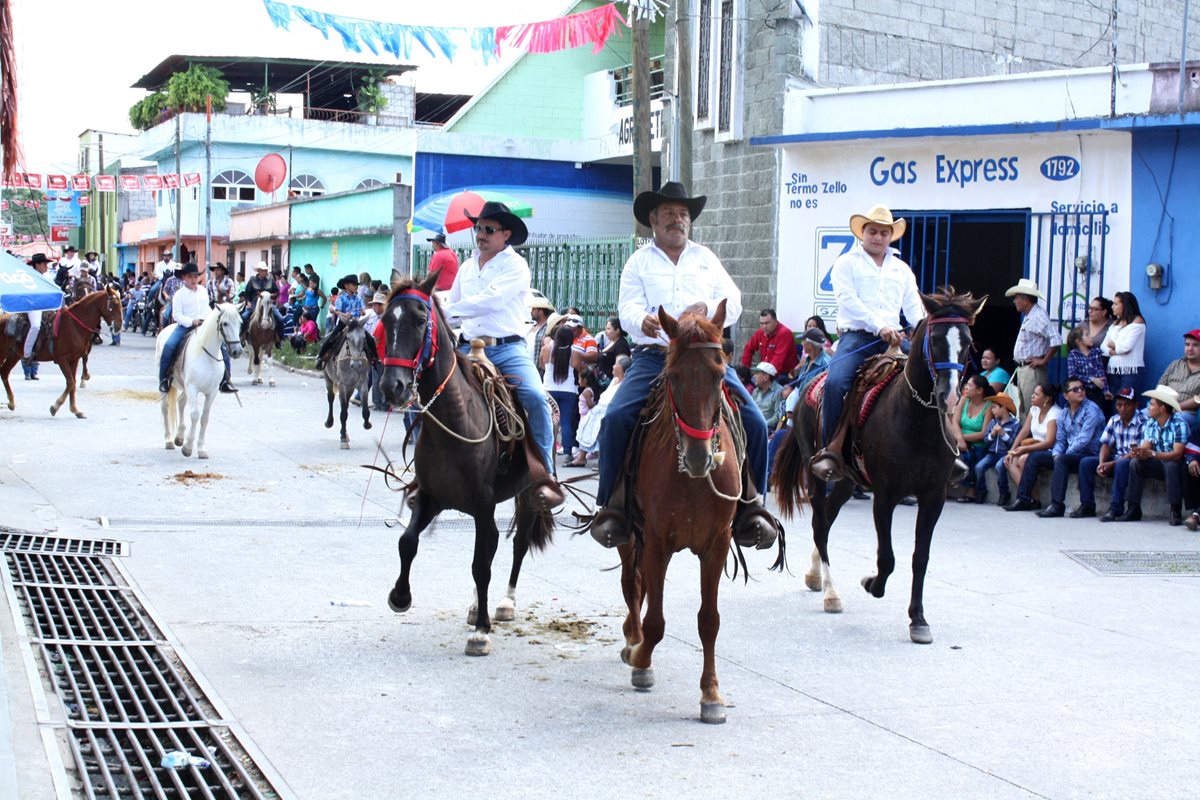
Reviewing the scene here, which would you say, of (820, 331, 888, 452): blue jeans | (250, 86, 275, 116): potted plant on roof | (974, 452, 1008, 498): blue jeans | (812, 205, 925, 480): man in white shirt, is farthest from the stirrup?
(250, 86, 275, 116): potted plant on roof

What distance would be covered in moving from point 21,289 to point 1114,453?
34.4 feet

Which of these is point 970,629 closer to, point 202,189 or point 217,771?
point 217,771

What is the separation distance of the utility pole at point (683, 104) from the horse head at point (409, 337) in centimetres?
1098

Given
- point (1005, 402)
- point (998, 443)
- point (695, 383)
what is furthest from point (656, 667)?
point (1005, 402)

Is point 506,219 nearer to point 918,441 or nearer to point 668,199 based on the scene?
point 668,199

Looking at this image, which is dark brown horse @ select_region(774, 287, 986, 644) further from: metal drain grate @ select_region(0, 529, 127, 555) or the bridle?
metal drain grate @ select_region(0, 529, 127, 555)

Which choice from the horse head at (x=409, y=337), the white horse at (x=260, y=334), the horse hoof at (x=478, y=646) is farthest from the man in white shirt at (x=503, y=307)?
the white horse at (x=260, y=334)

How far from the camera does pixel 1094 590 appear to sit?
Answer: 392 inches

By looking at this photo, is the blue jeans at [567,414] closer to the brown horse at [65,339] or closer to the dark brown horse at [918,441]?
the brown horse at [65,339]

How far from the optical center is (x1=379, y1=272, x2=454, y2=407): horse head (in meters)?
7.59

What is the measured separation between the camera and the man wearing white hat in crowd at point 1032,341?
603 inches

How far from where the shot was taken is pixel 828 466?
9242mm

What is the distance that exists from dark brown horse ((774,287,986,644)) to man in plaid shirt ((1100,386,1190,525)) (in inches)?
200

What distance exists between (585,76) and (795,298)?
2120cm
